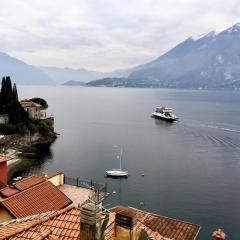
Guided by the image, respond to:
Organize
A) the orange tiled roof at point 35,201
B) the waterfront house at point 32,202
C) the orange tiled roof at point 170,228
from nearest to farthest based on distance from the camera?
the waterfront house at point 32,202
the orange tiled roof at point 35,201
the orange tiled roof at point 170,228

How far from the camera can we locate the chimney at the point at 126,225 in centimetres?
870

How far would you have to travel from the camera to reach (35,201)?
20.2 meters

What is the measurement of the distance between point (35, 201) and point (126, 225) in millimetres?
12580

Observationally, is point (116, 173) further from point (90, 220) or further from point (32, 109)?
point (90, 220)

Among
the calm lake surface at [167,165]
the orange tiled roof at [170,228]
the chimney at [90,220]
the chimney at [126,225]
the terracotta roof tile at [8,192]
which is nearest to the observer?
the chimney at [90,220]

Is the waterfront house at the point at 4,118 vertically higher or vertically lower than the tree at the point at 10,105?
lower

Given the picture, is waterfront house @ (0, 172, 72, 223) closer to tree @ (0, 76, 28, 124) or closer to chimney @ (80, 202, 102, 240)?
chimney @ (80, 202, 102, 240)

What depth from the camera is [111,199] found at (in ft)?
160

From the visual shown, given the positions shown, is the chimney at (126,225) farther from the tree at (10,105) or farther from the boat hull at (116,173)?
the tree at (10,105)

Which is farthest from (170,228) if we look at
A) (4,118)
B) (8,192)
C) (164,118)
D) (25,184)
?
(164,118)

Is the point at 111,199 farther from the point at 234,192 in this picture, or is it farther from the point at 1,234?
the point at 1,234

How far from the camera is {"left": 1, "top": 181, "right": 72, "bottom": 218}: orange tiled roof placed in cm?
1848

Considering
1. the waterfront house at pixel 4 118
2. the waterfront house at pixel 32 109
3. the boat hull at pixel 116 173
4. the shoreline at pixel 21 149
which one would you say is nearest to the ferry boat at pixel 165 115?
the shoreline at pixel 21 149

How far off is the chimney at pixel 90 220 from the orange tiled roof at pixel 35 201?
35.2 feet
